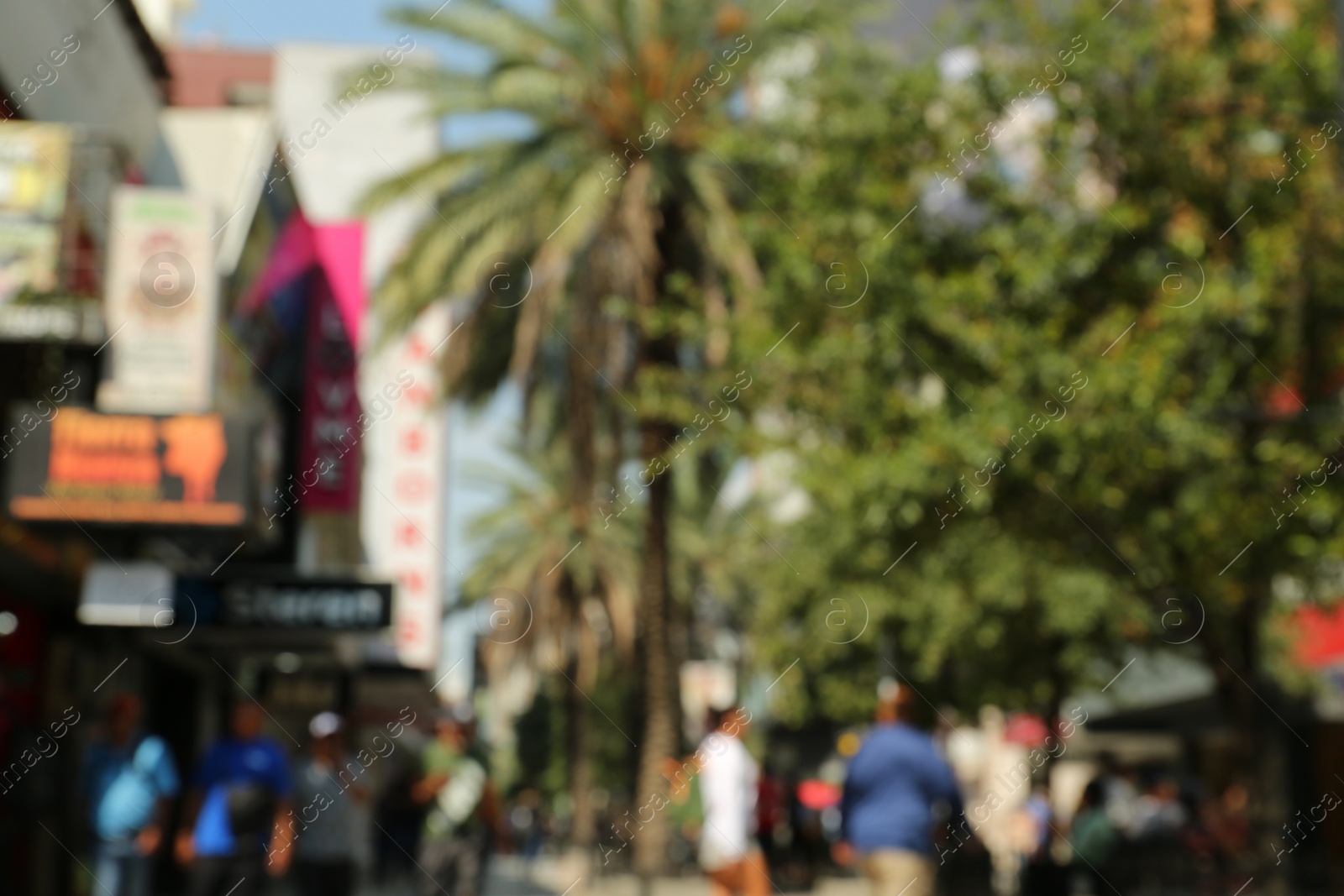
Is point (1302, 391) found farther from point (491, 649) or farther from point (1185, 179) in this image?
point (491, 649)

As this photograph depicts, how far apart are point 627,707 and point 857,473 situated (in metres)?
48.6

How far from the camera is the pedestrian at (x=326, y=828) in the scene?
1069cm

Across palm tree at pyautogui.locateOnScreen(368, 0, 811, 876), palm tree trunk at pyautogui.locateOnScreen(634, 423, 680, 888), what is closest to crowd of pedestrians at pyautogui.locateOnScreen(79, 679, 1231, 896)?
palm tree trunk at pyautogui.locateOnScreen(634, 423, 680, 888)

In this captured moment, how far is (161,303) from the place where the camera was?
14.9m

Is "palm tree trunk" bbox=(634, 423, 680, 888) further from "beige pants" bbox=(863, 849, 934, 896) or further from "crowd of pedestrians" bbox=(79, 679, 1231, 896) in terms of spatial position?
"beige pants" bbox=(863, 849, 934, 896)

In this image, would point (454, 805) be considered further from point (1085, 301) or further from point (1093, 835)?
point (1085, 301)

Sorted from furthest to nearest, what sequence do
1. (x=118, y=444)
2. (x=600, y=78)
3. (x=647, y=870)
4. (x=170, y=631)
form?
(x=600, y=78), (x=170, y=631), (x=647, y=870), (x=118, y=444)

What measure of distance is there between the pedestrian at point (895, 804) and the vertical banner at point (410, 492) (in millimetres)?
22175

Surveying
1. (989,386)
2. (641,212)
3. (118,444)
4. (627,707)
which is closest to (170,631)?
(118,444)

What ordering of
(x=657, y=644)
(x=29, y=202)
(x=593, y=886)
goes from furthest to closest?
(x=593, y=886)
(x=657, y=644)
(x=29, y=202)

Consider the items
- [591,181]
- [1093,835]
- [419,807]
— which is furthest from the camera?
[591,181]

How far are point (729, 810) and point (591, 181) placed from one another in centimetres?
969

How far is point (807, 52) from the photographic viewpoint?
19.2 metres

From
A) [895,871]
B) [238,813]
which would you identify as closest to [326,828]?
[238,813]
